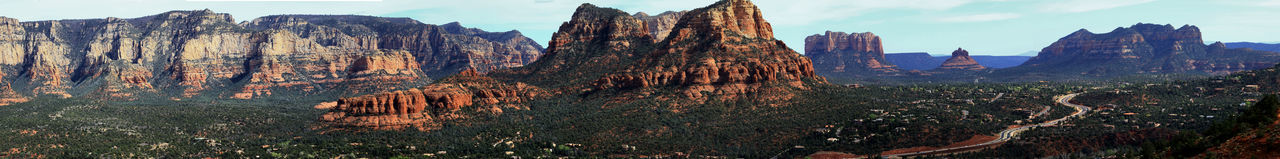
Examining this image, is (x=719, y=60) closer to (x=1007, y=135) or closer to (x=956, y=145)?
(x=956, y=145)

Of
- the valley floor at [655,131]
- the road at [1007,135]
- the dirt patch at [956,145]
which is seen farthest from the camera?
the valley floor at [655,131]

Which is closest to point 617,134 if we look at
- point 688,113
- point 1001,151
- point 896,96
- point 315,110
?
point 688,113

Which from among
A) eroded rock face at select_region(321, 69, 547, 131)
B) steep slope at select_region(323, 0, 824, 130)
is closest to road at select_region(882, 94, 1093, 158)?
steep slope at select_region(323, 0, 824, 130)

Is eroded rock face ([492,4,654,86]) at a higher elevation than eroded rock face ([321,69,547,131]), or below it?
higher

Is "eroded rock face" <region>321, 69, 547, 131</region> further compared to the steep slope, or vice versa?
the steep slope

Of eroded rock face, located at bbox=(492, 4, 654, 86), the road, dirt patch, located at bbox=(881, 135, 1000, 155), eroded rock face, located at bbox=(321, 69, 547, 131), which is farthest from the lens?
eroded rock face, located at bbox=(492, 4, 654, 86)

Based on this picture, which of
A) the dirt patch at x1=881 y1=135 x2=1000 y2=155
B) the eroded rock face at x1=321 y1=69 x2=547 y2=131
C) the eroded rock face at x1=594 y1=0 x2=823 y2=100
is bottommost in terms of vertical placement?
the dirt patch at x1=881 y1=135 x2=1000 y2=155

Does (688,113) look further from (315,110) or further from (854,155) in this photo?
(315,110)

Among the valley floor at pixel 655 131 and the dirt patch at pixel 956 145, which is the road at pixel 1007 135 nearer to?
the dirt patch at pixel 956 145

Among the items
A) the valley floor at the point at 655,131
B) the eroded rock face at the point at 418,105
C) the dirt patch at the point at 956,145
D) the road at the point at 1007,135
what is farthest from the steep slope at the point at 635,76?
the road at the point at 1007,135

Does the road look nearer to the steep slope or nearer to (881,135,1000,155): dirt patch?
(881,135,1000,155): dirt patch

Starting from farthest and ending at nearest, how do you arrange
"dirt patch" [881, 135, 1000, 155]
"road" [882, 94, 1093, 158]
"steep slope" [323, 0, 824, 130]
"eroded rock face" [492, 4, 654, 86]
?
1. "eroded rock face" [492, 4, 654, 86]
2. "steep slope" [323, 0, 824, 130]
3. "dirt patch" [881, 135, 1000, 155]
4. "road" [882, 94, 1093, 158]
